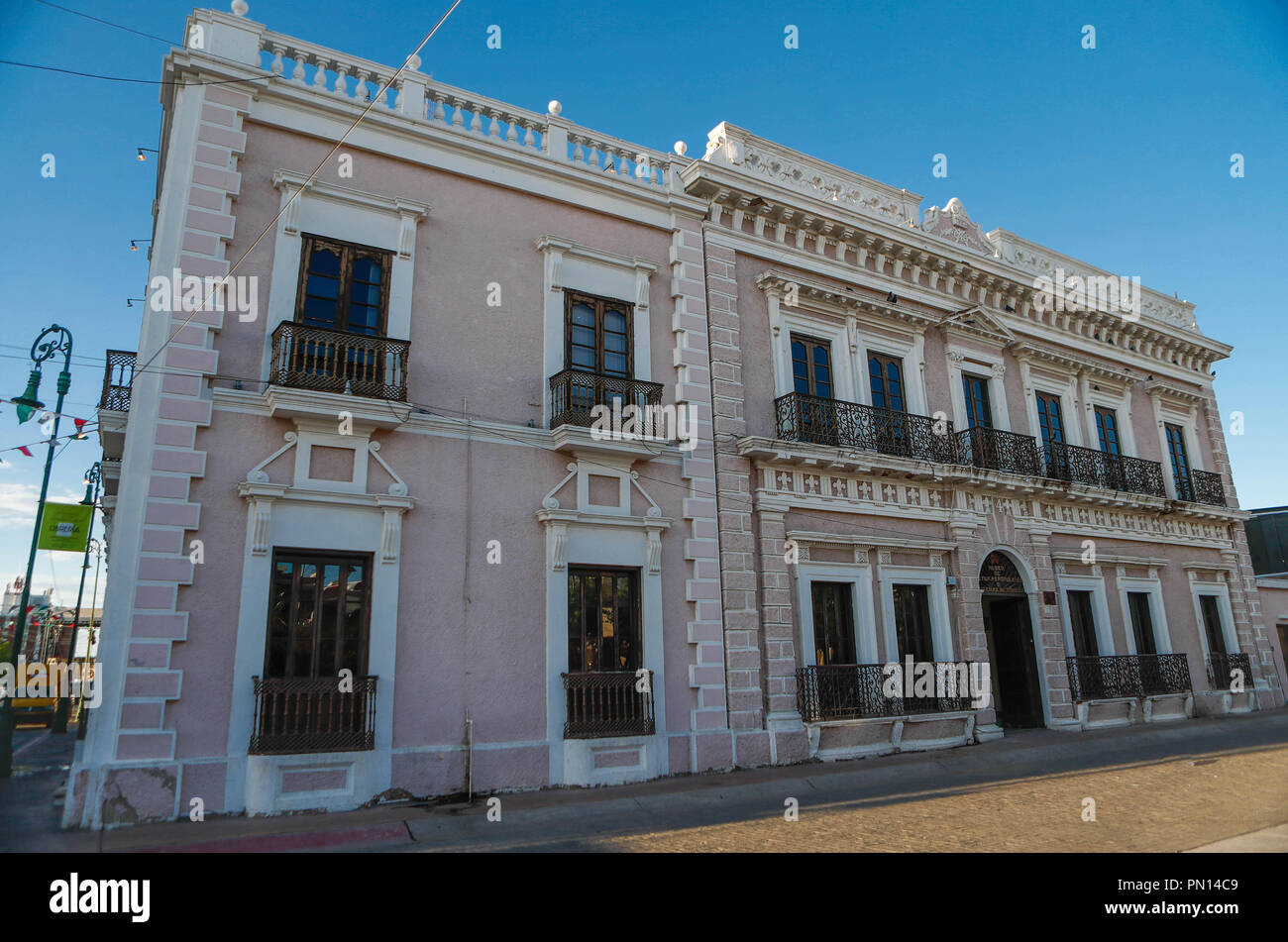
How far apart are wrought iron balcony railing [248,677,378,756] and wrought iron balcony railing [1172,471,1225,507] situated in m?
20.5

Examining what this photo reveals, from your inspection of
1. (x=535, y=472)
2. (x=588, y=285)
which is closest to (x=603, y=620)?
(x=535, y=472)

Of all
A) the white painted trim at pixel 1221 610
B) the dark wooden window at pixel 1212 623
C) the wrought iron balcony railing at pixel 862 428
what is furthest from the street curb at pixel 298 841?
the dark wooden window at pixel 1212 623

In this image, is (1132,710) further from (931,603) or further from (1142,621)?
(931,603)

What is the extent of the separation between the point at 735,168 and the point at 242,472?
9686 millimetres

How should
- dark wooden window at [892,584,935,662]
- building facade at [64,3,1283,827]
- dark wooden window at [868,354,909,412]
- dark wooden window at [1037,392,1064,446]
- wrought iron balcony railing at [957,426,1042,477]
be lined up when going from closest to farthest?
building facade at [64,3,1283,827] → dark wooden window at [892,584,935,662] → dark wooden window at [868,354,909,412] → wrought iron balcony railing at [957,426,1042,477] → dark wooden window at [1037,392,1064,446]

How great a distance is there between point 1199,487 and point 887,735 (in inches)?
529

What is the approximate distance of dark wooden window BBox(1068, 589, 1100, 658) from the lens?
17.3 meters

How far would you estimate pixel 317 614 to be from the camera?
977 centimetres

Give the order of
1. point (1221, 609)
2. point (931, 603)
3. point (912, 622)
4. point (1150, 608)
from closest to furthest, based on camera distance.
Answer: point (912, 622)
point (931, 603)
point (1150, 608)
point (1221, 609)

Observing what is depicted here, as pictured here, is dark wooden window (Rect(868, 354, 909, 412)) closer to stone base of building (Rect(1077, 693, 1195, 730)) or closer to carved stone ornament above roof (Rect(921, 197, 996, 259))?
carved stone ornament above roof (Rect(921, 197, 996, 259))

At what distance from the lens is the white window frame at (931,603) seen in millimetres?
14133

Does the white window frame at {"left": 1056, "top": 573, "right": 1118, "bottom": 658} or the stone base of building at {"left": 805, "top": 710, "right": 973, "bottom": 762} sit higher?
the white window frame at {"left": 1056, "top": 573, "right": 1118, "bottom": 658}

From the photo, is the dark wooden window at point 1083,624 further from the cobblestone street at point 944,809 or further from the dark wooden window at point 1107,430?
the dark wooden window at point 1107,430

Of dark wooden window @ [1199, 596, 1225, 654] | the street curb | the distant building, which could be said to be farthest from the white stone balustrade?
the distant building
